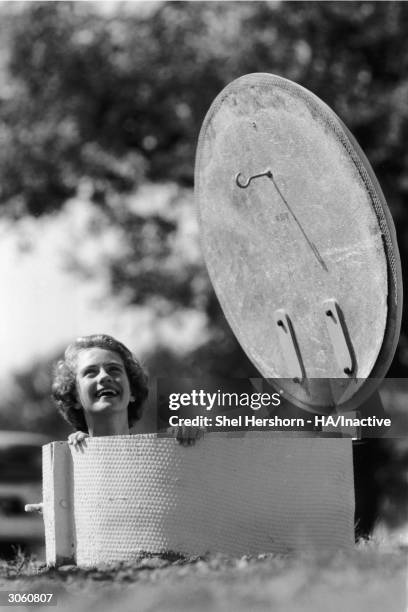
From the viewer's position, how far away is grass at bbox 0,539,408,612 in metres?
3.89

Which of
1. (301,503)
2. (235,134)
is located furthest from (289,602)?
(235,134)

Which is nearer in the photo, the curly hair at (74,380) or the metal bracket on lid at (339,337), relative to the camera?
the metal bracket on lid at (339,337)

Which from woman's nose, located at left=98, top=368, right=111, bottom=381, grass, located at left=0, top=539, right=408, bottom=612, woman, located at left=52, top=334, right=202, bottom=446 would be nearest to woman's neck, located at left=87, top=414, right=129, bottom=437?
woman, located at left=52, top=334, right=202, bottom=446

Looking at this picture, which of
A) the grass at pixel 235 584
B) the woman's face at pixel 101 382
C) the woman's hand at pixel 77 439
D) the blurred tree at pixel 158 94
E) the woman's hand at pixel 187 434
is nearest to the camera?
the grass at pixel 235 584

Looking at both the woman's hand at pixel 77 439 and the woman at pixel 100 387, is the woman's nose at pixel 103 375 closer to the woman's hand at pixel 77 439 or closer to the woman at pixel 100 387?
the woman at pixel 100 387

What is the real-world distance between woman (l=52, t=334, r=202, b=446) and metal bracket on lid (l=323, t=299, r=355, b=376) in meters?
0.97

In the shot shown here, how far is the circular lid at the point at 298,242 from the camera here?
5.25m

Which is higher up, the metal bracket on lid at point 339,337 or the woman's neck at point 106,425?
the metal bracket on lid at point 339,337

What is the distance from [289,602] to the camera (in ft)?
12.6

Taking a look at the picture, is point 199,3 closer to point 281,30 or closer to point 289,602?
point 281,30

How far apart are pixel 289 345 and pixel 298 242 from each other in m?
0.52

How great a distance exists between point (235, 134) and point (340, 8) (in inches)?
373

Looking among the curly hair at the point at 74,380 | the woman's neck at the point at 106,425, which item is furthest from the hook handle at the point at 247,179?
the woman's neck at the point at 106,425

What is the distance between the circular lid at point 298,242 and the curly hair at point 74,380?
68 cm
